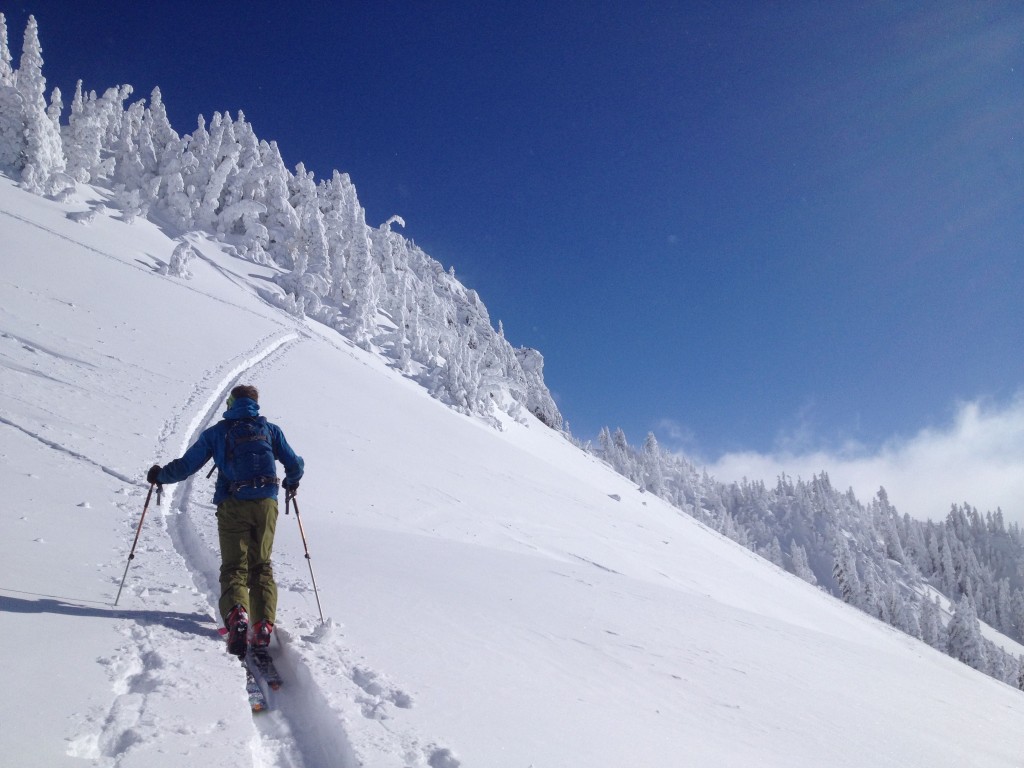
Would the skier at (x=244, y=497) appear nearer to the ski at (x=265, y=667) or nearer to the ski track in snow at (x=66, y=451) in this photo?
the ski at (x=265, y=667)

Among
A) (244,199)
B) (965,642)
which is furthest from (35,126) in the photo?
(965,642)

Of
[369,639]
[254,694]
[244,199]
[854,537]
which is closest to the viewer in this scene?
[254,694]

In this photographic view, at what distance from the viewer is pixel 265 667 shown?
392cm

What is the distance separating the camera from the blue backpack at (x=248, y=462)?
15.2 ft

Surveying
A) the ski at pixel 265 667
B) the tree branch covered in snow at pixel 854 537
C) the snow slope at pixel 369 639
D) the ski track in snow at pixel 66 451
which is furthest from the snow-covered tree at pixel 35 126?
the tree branch covered in snow at pixel 854 537

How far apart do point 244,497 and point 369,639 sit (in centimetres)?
161

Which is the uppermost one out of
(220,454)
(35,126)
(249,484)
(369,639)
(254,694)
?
(35,126)

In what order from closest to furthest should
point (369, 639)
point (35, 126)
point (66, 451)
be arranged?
point (369, 639) < point (66, 451) < point (35, 126)

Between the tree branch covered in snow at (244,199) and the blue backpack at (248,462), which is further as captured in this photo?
the tree branch covered in snow at (244,199)

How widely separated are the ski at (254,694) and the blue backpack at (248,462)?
1.39 meters

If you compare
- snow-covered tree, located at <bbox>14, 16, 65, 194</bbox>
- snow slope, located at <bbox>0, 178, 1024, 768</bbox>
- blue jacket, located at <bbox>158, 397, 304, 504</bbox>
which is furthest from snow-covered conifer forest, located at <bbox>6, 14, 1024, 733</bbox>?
blue jacket, located at <bbox>158, 397, 304, 504</bbox>

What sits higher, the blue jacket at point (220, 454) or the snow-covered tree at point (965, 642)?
the snow-covered tree at point (965, 642)

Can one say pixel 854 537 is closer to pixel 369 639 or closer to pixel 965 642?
pixel 965 642

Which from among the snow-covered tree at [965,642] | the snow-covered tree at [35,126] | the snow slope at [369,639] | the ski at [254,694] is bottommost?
the ski at [254,694]
